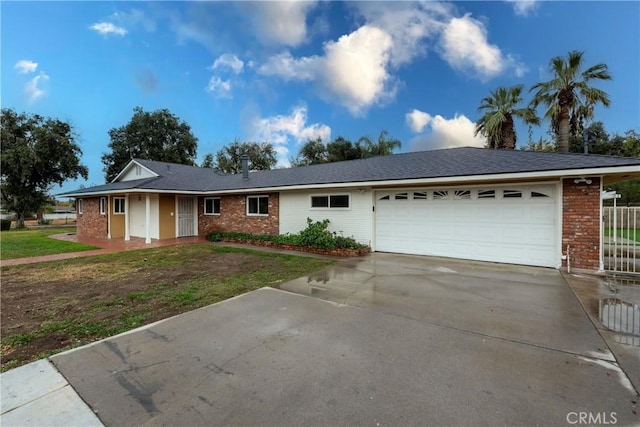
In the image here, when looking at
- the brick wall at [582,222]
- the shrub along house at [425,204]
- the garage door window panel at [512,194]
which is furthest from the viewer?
the garage door window panel at [512,194]

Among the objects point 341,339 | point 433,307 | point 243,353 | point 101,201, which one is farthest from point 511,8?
point 101,201

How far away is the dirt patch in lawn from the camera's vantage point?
157 inches

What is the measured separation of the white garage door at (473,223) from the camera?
7922 mm

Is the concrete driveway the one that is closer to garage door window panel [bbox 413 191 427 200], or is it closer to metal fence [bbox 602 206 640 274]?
metal fence [bbox 602 206 640 274]

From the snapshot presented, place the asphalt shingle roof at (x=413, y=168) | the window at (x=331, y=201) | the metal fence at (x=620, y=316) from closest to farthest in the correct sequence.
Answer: the metal fence at (x=620, y=316) < the asphalt shingle roof at (x=413, y=168) < the window at (x=331, y=201)

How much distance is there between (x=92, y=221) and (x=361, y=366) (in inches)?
791

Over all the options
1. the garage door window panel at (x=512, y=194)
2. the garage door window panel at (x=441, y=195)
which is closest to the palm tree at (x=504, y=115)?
the garage door window panel at (x=441, y=195)

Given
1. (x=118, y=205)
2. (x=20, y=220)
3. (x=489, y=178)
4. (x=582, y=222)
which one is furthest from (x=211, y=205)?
(x=20, y=220)

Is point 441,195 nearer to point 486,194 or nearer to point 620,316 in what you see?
point 486,194

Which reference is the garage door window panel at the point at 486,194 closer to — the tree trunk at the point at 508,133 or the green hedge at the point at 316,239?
the green hedge at the point at 316,239

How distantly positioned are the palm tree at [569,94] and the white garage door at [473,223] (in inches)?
355

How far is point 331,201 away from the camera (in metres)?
11.9

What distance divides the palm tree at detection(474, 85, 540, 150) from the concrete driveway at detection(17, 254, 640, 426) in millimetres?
14437

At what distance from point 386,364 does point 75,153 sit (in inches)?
1416
